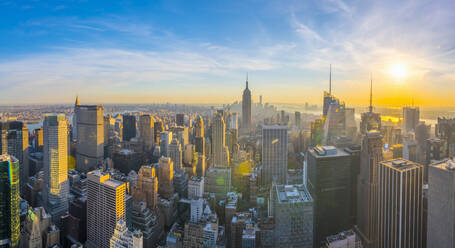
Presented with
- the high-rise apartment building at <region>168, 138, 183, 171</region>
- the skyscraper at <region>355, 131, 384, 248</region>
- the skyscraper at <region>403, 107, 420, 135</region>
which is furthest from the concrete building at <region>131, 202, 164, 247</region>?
the skyscraper at <region>403, 107, 420, 135</region>

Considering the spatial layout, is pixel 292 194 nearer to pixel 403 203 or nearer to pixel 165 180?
pixel 403 203

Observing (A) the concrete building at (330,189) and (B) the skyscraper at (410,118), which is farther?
(B) the skyscraper at (410,118)

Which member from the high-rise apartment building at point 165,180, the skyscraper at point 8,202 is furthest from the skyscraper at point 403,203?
the skyscraper at point 8,202

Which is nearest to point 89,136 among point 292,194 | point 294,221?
point 292,194

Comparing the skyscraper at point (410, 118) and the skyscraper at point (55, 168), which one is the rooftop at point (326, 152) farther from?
the skyscraper at point (55, 168)

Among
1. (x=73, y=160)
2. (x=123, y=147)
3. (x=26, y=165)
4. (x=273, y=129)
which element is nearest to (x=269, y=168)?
(x=273, y=129)

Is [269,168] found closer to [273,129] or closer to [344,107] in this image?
[273,129]

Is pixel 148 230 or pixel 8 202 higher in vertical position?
pixel 8 202
